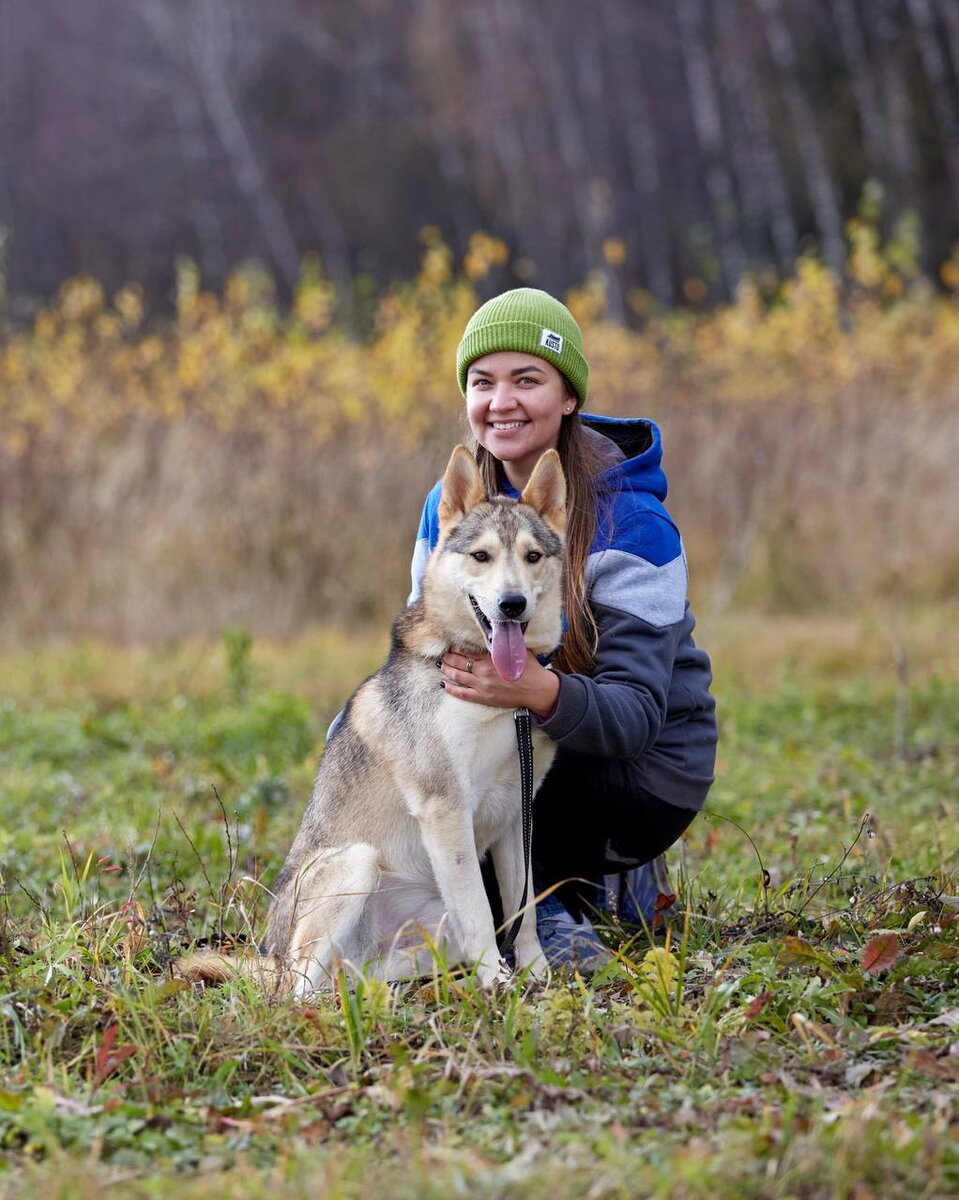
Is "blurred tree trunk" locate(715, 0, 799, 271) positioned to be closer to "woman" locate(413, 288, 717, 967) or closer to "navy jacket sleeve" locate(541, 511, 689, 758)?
"woman" locate(413, 288, 717, 967)

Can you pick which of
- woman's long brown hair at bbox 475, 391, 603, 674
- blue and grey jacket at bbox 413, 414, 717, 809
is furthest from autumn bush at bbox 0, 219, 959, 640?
woman's long brown hair at bbox 475, 391, 603, 674

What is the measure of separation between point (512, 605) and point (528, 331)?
0.98 metres

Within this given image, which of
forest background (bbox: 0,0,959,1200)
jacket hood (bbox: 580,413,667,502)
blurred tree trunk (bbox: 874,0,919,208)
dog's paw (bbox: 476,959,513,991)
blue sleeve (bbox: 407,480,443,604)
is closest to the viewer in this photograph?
forest background (bbox: 0,0,959,1200)

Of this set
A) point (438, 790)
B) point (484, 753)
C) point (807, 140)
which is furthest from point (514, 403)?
point (807, 140)

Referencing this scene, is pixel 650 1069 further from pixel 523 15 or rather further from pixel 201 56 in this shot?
pixel 201 56

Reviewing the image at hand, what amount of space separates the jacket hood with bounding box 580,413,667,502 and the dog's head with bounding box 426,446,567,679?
1.12 ft

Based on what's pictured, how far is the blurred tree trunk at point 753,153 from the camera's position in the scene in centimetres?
2620

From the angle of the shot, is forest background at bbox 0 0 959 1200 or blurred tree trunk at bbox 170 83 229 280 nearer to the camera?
forest background at bbox 0 0 959 1200

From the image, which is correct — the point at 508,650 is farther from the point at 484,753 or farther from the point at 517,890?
the point at 517,890

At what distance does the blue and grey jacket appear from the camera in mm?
3904

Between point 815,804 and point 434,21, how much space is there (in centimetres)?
2925

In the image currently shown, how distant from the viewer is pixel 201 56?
114ft

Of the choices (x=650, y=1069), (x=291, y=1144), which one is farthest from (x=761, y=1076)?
(x=291, y=1144)

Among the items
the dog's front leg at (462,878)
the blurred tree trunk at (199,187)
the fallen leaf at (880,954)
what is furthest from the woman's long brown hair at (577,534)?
the blurred tree trunk at (199,187)
